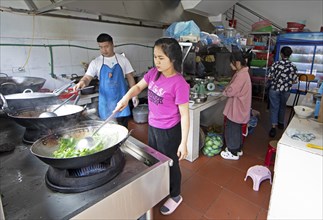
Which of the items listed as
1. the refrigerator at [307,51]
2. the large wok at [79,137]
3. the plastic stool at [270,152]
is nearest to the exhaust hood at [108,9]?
the large wok at [79,137]

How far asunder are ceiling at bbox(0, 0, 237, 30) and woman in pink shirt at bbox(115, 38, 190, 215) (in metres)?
1.05

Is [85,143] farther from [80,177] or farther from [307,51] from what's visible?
[307,51]

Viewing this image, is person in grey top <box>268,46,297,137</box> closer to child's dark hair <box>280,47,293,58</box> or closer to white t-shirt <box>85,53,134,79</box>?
child's dark hair <box>280,47,293,58</box>

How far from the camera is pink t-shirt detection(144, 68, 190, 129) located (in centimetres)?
133

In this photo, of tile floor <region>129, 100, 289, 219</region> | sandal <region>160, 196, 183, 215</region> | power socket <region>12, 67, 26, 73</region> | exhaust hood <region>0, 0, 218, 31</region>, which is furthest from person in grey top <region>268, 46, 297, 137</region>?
power socket <region>12, 67, 26, 73</region>

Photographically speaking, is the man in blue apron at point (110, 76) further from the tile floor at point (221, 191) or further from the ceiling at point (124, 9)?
the tile floor at point (221, 191)

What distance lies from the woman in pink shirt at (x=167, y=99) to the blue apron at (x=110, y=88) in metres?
0.67

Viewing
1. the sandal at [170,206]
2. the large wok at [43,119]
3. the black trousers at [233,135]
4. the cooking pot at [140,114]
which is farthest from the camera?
the cooking pot at [140,114]

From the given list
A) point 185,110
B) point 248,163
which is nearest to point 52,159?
point 185,110

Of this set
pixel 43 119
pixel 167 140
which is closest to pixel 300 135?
pixel 167 140

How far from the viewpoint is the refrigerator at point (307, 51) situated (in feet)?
14.7

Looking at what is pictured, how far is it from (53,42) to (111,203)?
2.47 meters

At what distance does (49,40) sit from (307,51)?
526 cm

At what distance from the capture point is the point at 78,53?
9.41ft
